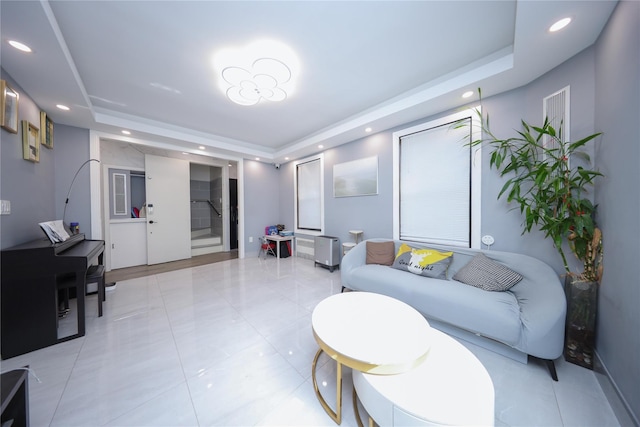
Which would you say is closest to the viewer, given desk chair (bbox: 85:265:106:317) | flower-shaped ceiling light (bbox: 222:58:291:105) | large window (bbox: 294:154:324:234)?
flower-shaped ceiling light (bbox: 222:58:291:105)

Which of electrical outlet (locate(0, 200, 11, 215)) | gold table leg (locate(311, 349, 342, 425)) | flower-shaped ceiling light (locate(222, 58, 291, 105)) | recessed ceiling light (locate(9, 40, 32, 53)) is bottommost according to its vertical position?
gold table leg (locate(311, 349, 342, 425))

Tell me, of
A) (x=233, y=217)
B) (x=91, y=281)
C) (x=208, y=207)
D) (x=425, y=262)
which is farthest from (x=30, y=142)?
(x=425, y=262)

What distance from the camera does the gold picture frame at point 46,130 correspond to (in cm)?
258

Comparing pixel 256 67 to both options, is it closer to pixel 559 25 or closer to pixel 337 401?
pixel 559 25

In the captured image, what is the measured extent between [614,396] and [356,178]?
332cm

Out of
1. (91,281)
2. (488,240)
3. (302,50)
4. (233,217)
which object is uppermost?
(302,50)

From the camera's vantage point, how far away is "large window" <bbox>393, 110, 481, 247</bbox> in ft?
8.45

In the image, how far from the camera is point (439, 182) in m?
2.87

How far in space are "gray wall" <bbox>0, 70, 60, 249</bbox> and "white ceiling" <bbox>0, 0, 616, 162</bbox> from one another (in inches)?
9.9

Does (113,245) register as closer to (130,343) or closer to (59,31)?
(130,343)

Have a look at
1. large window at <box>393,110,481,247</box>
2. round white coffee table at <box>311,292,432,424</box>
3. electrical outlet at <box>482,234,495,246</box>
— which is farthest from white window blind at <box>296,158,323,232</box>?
round white coffee table at <box>311,292,432,424</box>

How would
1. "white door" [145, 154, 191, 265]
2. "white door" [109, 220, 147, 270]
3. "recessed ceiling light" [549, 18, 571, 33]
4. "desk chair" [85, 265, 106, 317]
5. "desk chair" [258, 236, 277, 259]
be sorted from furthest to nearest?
"desk chair" [258, 236, 277, 259] < "white door" [145, 154, 191, 265] < "white door" [109, 220, 147, 270] < "desk chair" [85, 265, 106, 317] < "recessed ceiling light" [549, 18, 571, 33]

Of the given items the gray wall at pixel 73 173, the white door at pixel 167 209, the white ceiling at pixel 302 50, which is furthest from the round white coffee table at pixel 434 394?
the white door at pixel 167 209

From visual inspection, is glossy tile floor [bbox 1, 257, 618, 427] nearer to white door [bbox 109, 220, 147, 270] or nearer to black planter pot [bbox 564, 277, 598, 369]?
black planter pot [bbox 564, 277, 598, 369]
